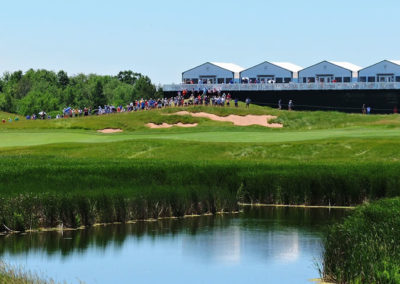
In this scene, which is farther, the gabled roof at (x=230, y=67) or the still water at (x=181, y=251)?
the gabled roof at (x=230, y=67)

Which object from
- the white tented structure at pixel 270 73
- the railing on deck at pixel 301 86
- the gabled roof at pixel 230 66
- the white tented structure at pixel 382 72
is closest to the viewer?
the railing on deck at pixel 301 86

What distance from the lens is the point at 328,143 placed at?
68000mm

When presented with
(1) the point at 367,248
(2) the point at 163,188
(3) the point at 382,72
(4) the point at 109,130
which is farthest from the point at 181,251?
(3) the point at 382,72

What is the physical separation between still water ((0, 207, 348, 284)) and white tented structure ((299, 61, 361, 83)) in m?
112

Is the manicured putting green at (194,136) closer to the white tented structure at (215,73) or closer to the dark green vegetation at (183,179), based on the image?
the dark green vegetation at (183,179)

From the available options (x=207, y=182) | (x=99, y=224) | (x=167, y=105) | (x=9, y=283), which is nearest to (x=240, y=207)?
(x=207, y=182)

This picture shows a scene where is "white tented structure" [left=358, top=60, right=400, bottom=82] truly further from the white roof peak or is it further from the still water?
the still water

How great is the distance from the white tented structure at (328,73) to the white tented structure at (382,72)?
1.79 m

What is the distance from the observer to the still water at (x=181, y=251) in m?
29.8

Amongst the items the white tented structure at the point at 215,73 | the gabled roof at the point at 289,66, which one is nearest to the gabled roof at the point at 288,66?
the gabled roof at the point at 289,66

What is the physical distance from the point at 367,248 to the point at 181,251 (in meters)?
12.0

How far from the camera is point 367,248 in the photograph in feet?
78.4

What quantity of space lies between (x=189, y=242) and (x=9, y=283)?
1524cm

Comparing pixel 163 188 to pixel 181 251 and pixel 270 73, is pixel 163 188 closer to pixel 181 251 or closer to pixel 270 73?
pixel 181 251
